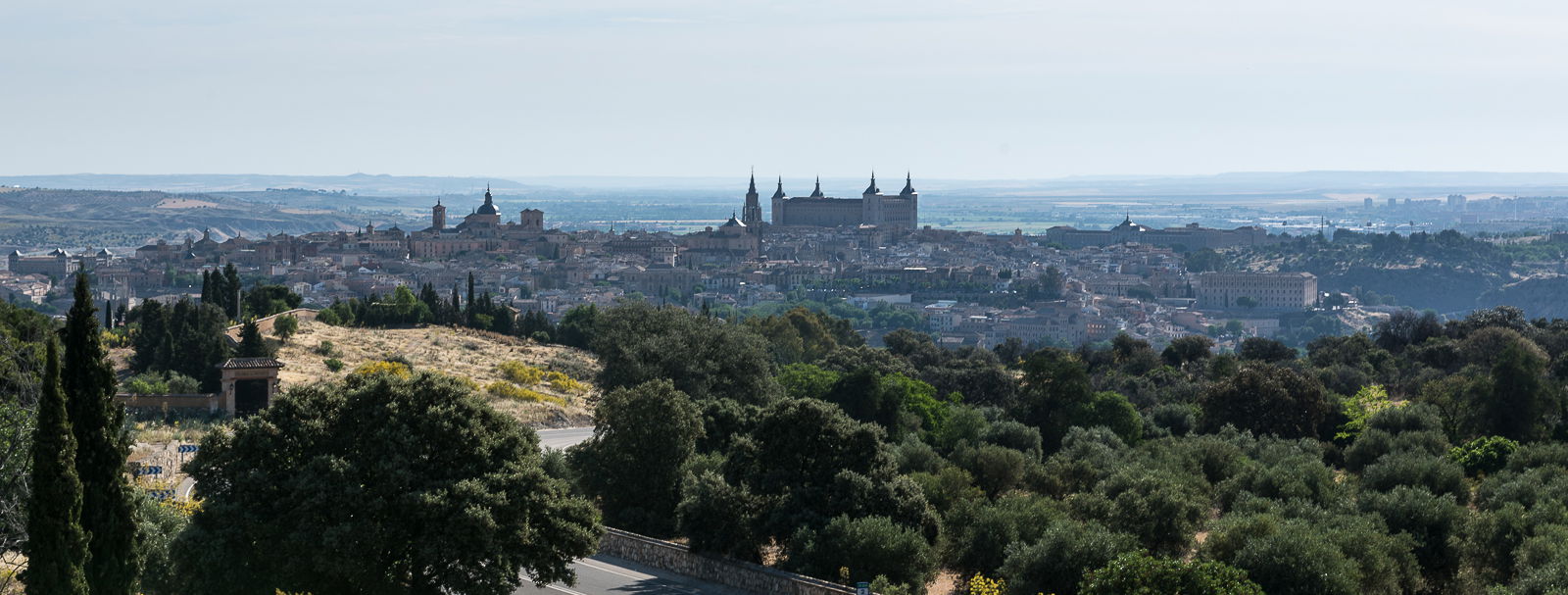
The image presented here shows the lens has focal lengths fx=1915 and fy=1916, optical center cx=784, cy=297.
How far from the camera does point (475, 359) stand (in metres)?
49.2

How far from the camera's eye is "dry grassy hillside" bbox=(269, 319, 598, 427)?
4112cm

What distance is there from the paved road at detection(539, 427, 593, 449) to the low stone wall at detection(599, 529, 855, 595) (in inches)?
457

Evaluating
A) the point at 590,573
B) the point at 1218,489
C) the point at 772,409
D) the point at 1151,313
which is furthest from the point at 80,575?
the point at 1151,313

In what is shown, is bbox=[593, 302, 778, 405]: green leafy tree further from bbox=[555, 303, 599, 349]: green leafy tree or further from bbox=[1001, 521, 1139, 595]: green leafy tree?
bbox=[555, 303, 599, 349]: green leafy tree

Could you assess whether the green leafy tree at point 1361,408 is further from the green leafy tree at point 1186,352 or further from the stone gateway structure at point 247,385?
the stone gateway structure at point 247,385

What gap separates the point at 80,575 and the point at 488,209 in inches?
7256

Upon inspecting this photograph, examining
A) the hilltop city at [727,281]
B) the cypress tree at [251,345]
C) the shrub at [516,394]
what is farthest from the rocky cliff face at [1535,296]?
the cypress tree at [251,345]

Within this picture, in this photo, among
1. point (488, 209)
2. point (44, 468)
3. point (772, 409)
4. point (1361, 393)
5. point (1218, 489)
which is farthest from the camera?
point (488, 209)

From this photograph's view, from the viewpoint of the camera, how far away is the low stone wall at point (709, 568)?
784 inches

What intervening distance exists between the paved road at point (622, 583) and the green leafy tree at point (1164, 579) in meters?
4.54

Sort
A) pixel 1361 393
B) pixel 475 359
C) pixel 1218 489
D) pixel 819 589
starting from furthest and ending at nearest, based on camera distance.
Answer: pixel 475 359, pixel 1361 393, pixel 1218 489, pixel 819 589

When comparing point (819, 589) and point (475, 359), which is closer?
point (819, 589)

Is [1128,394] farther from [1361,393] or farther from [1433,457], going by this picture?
[1433,457]

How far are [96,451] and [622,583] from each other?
6.75 m
